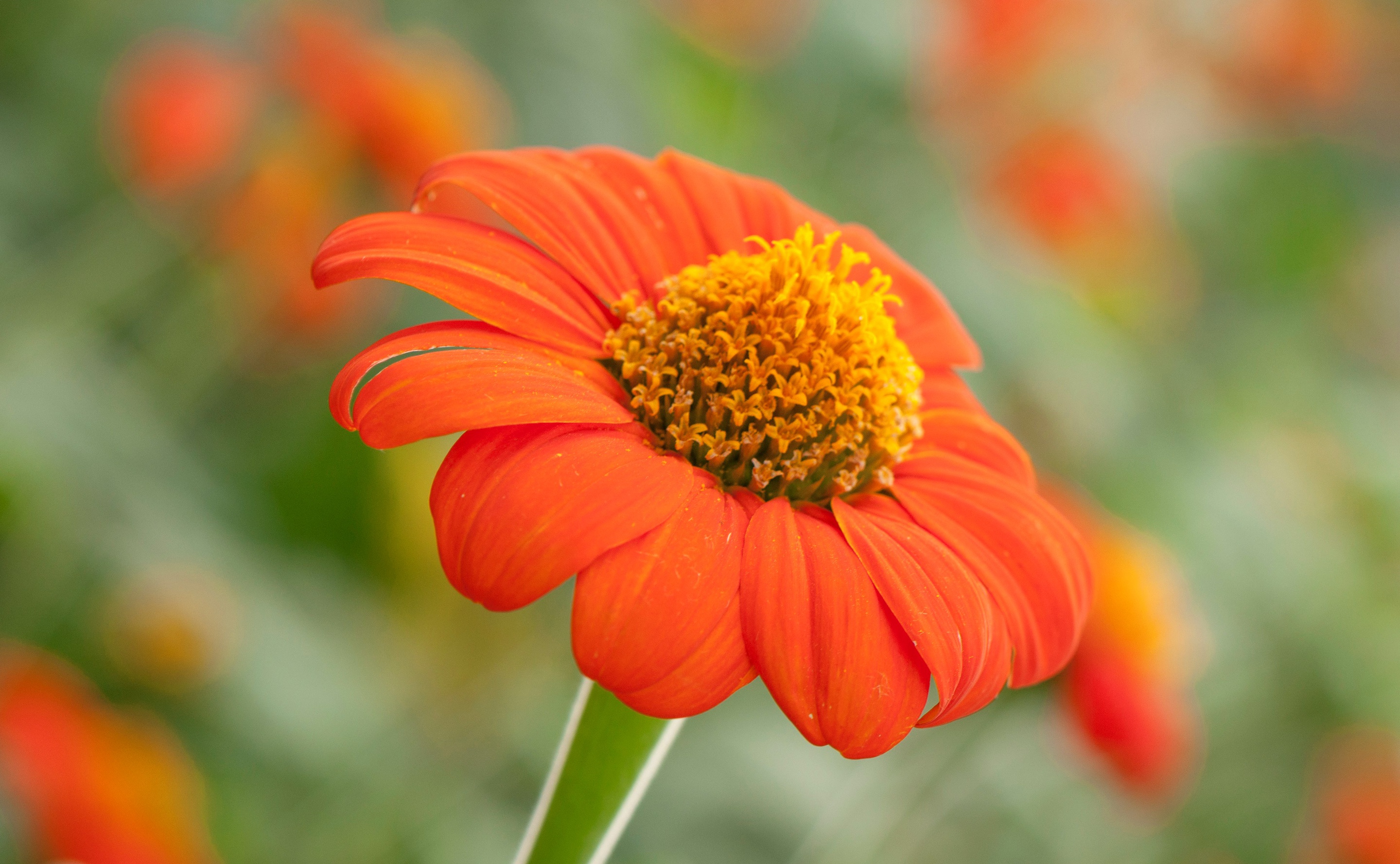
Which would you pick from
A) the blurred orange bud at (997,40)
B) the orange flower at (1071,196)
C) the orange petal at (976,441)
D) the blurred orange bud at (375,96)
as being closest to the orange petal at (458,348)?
the orange petal at (976,441)

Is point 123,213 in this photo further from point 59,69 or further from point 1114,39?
point 1114,39

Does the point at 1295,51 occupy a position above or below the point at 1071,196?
above

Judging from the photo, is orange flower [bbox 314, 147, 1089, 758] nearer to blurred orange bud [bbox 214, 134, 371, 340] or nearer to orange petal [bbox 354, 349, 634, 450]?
orange petal [bbox 354, 349, 634, 450]

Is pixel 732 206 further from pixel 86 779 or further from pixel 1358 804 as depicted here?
pixel 1358 804

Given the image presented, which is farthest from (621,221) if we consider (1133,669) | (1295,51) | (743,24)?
(1295,51)

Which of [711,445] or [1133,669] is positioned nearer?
[711,445]

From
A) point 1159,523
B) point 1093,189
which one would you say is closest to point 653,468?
point 1159,523
